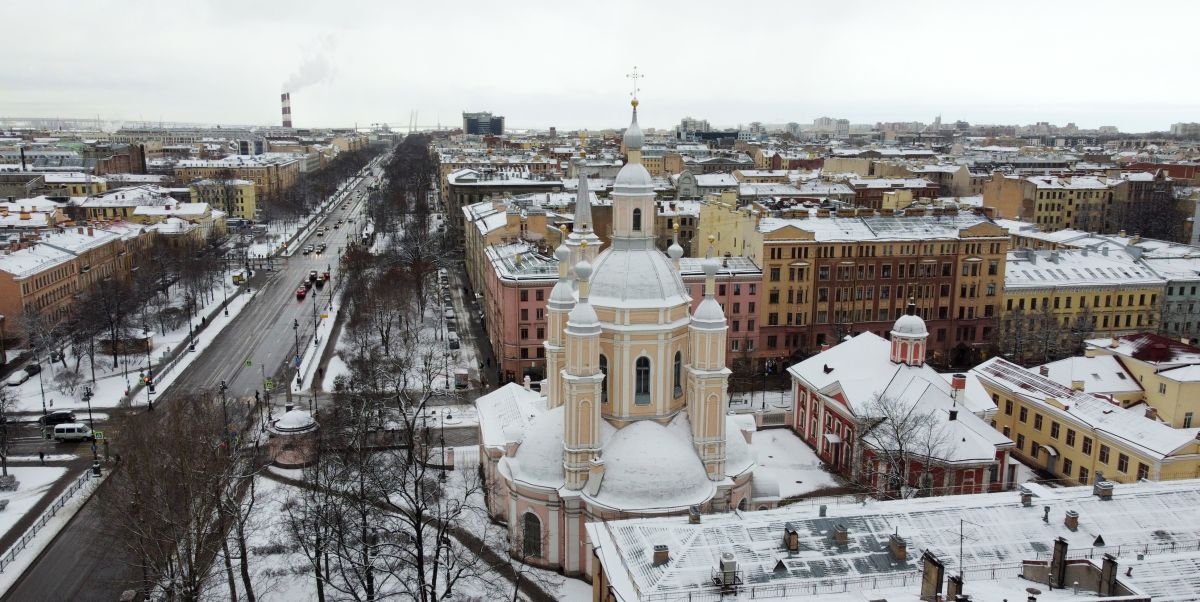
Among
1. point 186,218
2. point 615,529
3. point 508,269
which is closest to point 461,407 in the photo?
point 508,269

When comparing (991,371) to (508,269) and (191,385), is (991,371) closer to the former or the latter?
(508,269)

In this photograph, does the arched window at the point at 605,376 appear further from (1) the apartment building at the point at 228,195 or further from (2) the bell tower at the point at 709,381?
(1) the apartment building at the point at 228,195

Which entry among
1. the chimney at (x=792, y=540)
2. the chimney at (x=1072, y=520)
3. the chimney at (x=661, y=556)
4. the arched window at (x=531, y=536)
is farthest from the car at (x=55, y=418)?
the chimney at (x=1072, y=520)

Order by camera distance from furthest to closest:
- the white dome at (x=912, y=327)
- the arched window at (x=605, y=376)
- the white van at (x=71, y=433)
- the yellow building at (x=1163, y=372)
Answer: the white van at (x=71, y=433) → the white dome at (x=912, y=327) → the yellow building at (x=1163, y=372) → the arched window at (x=605, y=376)

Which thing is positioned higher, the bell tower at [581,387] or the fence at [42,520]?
the bell tower at [581,387]

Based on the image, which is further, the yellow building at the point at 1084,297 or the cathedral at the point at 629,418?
the yellow building at the point at 1084,297

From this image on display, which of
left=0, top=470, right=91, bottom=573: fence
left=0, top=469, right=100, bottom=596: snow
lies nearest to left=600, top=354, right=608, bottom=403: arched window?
left=0, top=469, right=100, bottom=596: snow

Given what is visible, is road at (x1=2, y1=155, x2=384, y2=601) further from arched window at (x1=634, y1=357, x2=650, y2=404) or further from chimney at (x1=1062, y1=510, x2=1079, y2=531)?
chimney at (x1=1062, y1=510, x2=1079, y2=531)
